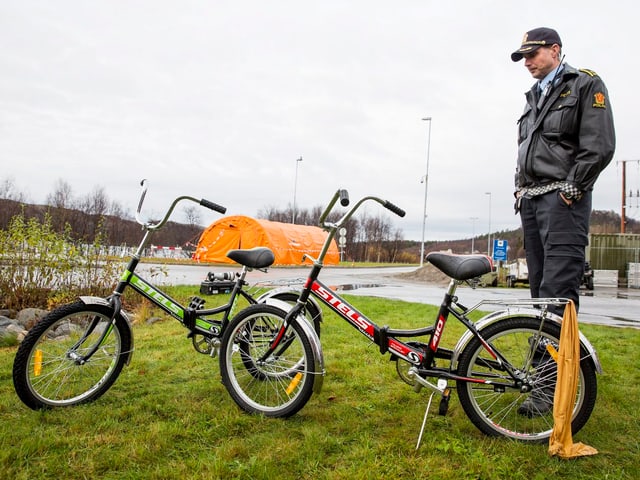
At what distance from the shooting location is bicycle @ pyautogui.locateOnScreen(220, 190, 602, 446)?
8.27 ft

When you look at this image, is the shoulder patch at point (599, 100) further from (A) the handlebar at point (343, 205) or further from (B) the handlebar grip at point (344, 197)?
(B) the handlebar grip at point (344, 197)

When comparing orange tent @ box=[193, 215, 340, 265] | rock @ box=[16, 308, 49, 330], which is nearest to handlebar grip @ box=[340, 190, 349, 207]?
rock @ box=[16, 308, 49, 330]

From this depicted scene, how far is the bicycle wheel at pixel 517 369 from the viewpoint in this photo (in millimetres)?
2510

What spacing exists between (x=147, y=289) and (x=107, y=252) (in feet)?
16.1

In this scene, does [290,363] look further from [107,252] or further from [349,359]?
[107,252]

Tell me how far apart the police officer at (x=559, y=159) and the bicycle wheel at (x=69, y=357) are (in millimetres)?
2766

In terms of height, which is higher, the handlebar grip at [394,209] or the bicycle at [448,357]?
the handlebar grip at [394,209]

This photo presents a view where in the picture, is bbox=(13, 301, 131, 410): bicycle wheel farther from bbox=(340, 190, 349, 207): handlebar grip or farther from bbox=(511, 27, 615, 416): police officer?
bbox=(511, 27, 615, 416): police officer

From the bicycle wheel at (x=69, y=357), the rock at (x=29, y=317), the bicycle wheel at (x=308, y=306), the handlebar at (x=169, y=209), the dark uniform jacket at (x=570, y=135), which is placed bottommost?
the rock at (x=29, y=317)

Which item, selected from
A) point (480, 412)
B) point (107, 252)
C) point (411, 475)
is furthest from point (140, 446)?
point (107, 252)

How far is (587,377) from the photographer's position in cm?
241

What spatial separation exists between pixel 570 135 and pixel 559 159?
0.18 metres

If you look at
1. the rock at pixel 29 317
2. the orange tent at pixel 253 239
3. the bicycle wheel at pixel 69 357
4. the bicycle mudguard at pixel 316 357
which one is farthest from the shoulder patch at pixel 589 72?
the orange tent at pixel 253 239

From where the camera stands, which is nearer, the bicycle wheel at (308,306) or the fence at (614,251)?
the bicycle wheel at (308,306)
